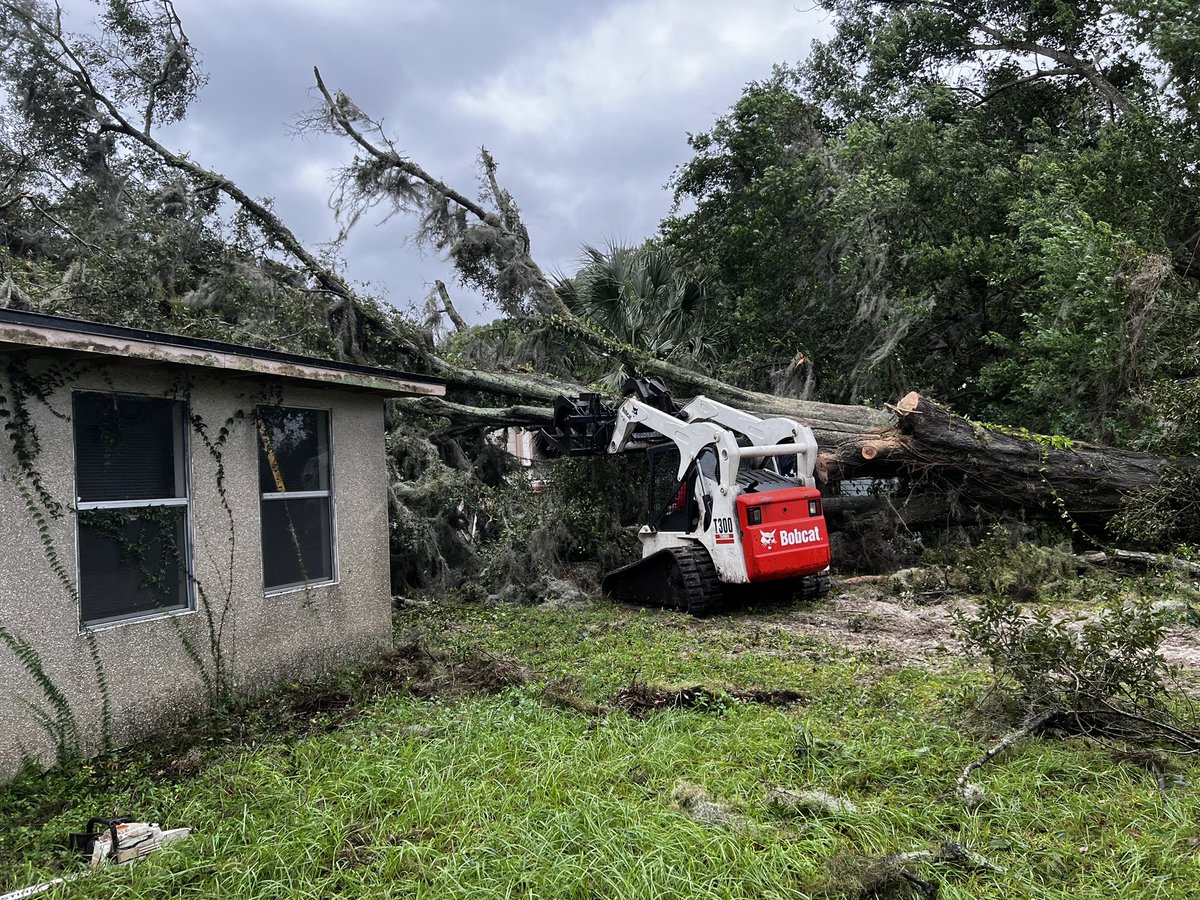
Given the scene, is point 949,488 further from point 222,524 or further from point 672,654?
point 222,524

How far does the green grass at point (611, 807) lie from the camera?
10.7 feet

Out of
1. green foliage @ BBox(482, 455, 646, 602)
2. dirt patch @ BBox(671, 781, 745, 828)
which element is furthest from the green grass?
green foliage @ BBox(482, 455, 646, 602)

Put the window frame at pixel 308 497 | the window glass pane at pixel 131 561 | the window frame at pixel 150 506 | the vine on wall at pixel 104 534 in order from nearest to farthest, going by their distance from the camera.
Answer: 1. the vine on wall at pixel 104 534
2. the window frame at pixel 150 506
3. the window glass pane at pixel 131 561
4. the window frame at pixel 308 497

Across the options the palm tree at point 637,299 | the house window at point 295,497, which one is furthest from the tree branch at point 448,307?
the house window at point 295,497

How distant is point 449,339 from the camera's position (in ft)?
53.0

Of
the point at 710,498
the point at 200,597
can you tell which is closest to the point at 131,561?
the point at 200,597

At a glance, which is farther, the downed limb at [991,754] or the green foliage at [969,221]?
the green foliage at [969,221]

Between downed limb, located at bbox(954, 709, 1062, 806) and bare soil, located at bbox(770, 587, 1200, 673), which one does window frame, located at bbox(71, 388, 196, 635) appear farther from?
bare soil, located at bbox(770, 587, 1200, 673)

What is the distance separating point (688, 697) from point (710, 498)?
4.21m

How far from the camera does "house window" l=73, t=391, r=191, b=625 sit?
530 centimetres

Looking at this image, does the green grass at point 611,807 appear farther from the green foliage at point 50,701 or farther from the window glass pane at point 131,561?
the window glass pane at point 131,561

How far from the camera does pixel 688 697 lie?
5707mm

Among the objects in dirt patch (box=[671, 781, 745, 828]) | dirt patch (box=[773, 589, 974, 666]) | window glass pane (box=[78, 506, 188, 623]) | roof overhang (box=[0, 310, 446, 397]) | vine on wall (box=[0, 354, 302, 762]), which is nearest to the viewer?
dirt patch (box=[671, 781, 745, 828])

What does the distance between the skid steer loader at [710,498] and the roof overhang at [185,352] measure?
3494 millimetres
